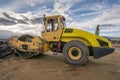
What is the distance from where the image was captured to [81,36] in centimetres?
1091

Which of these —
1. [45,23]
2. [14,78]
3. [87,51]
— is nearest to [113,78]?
[87,51]

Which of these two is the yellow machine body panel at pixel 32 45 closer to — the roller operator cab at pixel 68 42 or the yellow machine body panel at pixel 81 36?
the roller operator cab at pixel 68 42

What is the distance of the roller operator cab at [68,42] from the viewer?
10805mm

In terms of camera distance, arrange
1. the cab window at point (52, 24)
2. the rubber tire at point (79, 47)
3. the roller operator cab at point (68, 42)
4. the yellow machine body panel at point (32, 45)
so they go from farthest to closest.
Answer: the yellow machine body panel at point (32, 45), the cab window at point (52, 24), the roller operator cab at point (68, 42), the rubber tire at point (79, 47)

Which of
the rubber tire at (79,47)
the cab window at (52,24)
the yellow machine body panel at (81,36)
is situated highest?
the cab window at (52,24)

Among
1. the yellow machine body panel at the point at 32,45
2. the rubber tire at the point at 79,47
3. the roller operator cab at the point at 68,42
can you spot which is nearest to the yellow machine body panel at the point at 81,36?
the roller operator cab at the point at 68,42

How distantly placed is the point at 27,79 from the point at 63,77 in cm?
146

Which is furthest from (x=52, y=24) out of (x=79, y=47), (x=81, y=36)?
(x=79, y=47)

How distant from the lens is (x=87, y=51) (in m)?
10.6

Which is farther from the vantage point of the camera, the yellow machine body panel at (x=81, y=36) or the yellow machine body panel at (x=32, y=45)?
the yellow machine body panel at (x=32, y=45)

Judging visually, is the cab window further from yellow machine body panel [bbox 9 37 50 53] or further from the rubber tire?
the rubber tire

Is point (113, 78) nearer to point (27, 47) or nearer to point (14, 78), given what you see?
point (14, 78)

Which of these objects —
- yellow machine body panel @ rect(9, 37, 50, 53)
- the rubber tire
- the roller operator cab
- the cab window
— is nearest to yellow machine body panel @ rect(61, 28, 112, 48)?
the roller operator cab

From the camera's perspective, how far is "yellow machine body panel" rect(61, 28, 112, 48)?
10828 millimetres
